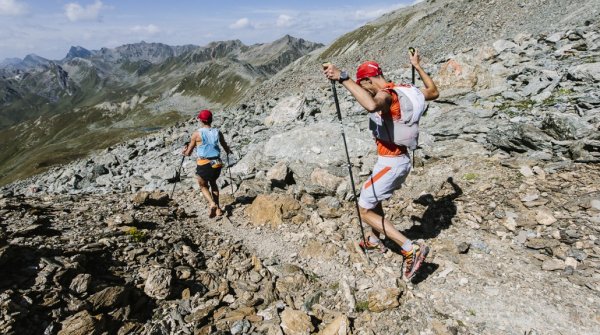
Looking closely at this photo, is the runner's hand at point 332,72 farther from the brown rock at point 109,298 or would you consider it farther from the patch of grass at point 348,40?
the patch of grass at point 348,40

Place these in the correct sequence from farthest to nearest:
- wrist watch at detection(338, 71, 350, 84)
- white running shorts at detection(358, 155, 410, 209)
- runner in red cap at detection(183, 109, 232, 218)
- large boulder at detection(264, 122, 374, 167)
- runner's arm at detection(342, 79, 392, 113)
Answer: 1. large boulder at detection(264, 122, 374, 167)
2. runner in red cap at detection(183, 109, 232, 218)
3. white running shorts at detection(358, 155, 410, 209)
4. wrist watch at detection(338, 71, 350, 84)
5. runner's arm at detection(342, 79, 392, 113)

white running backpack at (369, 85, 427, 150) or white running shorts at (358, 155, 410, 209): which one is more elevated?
white running backpack at (369, 85, 427, 150)

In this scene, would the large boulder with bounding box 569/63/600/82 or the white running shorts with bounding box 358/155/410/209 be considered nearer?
the white running shorts with bounding box 358/155/410/209

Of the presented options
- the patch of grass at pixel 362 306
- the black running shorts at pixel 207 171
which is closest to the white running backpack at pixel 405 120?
the patch of grass at pixel 362 306

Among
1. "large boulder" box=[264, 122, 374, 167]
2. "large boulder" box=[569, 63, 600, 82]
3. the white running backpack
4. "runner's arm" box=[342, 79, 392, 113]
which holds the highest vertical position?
"runner's arm" box=[342, 79, 392, 113]

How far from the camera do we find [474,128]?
11.8m

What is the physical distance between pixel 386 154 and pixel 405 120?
29.1 inches

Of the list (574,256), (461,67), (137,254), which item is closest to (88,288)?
(137,254)

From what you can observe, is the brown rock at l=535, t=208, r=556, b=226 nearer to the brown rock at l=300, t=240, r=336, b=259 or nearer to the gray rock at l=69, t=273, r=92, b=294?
the brown rock at l=300, t=240, r=336, b=259

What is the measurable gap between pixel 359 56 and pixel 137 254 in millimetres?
73333

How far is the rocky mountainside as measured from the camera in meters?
5.98

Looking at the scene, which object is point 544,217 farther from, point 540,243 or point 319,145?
point 319,145

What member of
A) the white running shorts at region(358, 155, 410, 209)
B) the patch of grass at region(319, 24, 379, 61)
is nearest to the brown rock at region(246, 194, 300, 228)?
the white running shorts at region(358, 155, 410, 209)

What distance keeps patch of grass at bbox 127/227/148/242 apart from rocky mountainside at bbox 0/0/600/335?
6cm
